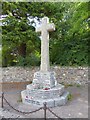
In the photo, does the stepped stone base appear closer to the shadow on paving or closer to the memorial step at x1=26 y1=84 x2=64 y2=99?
the memorial step at x1=26 y1=84 x2=64 y2=99

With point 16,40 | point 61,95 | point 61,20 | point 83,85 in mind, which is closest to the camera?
point 61,95

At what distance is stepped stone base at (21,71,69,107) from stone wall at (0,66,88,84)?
2552mm

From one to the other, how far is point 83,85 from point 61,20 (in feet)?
12.2

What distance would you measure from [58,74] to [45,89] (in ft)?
10.6

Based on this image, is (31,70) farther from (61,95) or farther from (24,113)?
(24,113)

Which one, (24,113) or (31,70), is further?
(31,70)

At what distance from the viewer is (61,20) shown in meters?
10.4

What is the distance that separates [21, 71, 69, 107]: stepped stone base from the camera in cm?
563

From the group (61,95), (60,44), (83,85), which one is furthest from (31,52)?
(61,95)

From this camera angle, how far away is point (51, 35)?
10.7 m

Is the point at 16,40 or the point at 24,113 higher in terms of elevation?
the point at 16,40

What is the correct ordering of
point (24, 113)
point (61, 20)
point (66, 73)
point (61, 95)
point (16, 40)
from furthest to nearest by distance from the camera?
point (61, 20) → point (16, 40) → point (66, 73) → point (61, 95) → point (24, 113)

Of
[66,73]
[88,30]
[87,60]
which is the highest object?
[88,30]

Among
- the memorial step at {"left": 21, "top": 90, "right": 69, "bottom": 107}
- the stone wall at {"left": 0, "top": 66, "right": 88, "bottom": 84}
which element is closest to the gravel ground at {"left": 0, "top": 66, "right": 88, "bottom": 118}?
the stone wall at {"left": 0, "top": 66, "right": 88, "bottom": 84}
